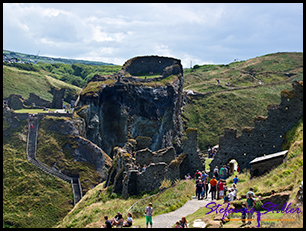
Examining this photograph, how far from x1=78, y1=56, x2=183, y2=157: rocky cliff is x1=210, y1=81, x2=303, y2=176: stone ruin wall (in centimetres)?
4008

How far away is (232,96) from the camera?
9962cm

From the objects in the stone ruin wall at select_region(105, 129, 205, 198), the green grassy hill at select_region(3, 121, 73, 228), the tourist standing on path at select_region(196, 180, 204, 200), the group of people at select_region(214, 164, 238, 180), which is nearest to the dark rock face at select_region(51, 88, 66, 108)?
the green grassy hill at select_region(3, 121, 73, 228)

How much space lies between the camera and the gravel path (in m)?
15.9

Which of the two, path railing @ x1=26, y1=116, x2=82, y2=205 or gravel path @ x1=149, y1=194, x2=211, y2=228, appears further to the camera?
path railing @ x1=26, y1=116, x2=82, y2=205

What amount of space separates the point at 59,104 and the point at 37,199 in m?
32.6

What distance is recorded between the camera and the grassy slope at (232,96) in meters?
85.6

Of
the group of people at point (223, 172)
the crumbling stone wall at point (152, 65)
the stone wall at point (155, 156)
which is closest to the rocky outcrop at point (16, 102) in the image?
the crumbling stone wall at point (152, 65)

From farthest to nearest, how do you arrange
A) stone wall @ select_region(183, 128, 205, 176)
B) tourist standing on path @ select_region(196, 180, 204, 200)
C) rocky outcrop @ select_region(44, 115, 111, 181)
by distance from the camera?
rocky outcrop @ select_region(44, 115, 111, 181), stone wall @ select_region(183, 128, 205, 176), tourist standing on path @ select_region(196, 180, 204, 200)

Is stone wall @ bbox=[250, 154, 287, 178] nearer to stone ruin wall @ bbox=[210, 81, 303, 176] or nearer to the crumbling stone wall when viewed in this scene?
stone ruin wall @ bbox=[210, 81, 303, 176]

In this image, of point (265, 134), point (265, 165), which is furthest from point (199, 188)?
point (265, 134)

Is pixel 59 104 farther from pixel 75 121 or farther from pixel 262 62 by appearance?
pixel 262 62

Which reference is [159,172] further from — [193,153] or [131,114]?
[131,114]

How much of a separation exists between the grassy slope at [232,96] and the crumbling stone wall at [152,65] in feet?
47.2

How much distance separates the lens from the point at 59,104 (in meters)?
68.9
